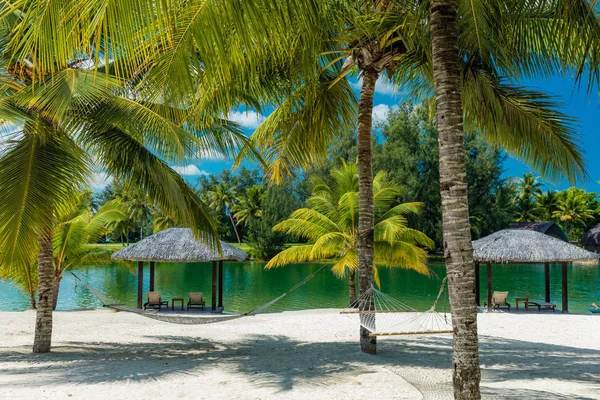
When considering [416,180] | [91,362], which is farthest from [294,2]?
[416,180]

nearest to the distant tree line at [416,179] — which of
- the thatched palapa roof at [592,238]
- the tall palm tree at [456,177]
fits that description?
the thatched palapa roof at [592,238]

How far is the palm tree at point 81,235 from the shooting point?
36.4 feet

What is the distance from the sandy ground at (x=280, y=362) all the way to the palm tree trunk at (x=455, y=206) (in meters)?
1.04

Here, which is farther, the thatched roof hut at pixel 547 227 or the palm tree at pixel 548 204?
the palm tree at pixel 548 204

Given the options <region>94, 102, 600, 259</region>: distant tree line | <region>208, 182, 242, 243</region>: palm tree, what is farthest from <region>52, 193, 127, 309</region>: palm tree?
<region>208, 182, 242, 243</region>: palm tree

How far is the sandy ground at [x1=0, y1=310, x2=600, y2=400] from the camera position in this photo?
4.66 m

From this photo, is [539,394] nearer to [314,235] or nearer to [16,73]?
[16,73]

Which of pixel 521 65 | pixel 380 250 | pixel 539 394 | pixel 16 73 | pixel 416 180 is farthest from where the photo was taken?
pixel 416 180

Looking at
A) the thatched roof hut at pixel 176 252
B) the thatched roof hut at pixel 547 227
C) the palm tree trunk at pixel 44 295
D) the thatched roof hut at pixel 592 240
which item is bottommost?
the palm tree trunk at pixel 44 295

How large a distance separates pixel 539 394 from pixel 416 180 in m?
22.1

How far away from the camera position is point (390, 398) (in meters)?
4.37

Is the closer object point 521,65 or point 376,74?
point 521,65

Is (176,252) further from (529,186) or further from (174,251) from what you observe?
(529,186)

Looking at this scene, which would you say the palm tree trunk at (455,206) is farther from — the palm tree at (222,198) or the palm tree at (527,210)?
the palm tree at (527,210)
